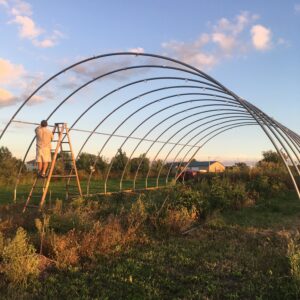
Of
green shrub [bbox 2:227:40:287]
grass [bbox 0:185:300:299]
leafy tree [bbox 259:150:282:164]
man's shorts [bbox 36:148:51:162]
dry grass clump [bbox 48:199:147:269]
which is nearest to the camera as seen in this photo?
grass [bbox 0:185:300:299]

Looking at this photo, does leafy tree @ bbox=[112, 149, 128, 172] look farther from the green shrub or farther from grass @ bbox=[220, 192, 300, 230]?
the green shrub

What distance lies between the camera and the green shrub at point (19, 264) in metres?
4.54

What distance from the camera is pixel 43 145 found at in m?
9.43

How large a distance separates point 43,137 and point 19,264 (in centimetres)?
513

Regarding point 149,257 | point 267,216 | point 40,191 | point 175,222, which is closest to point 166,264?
point 149,257

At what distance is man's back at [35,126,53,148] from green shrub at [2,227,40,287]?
15.7 feet

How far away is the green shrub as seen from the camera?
4535 millimetres

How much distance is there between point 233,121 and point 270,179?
3.07m

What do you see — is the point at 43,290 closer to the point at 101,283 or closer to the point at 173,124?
the point at 101,283

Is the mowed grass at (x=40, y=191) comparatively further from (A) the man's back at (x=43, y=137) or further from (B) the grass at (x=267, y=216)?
(B) the grass at (x=267, y=216)

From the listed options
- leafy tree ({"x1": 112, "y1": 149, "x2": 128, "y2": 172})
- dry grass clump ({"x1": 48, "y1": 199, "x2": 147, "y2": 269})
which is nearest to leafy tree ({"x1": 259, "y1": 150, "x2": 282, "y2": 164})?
leafy tree ({"x1": 112, "y1": 149, "x2": 128, "y2": 172})

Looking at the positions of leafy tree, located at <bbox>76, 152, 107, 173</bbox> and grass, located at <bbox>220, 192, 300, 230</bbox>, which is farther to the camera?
leafy tree, located at <bbox>76, 152, 107, 173</bbox>

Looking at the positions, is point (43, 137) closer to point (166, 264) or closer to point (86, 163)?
point (166, 264)

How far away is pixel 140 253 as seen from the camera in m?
5.97
